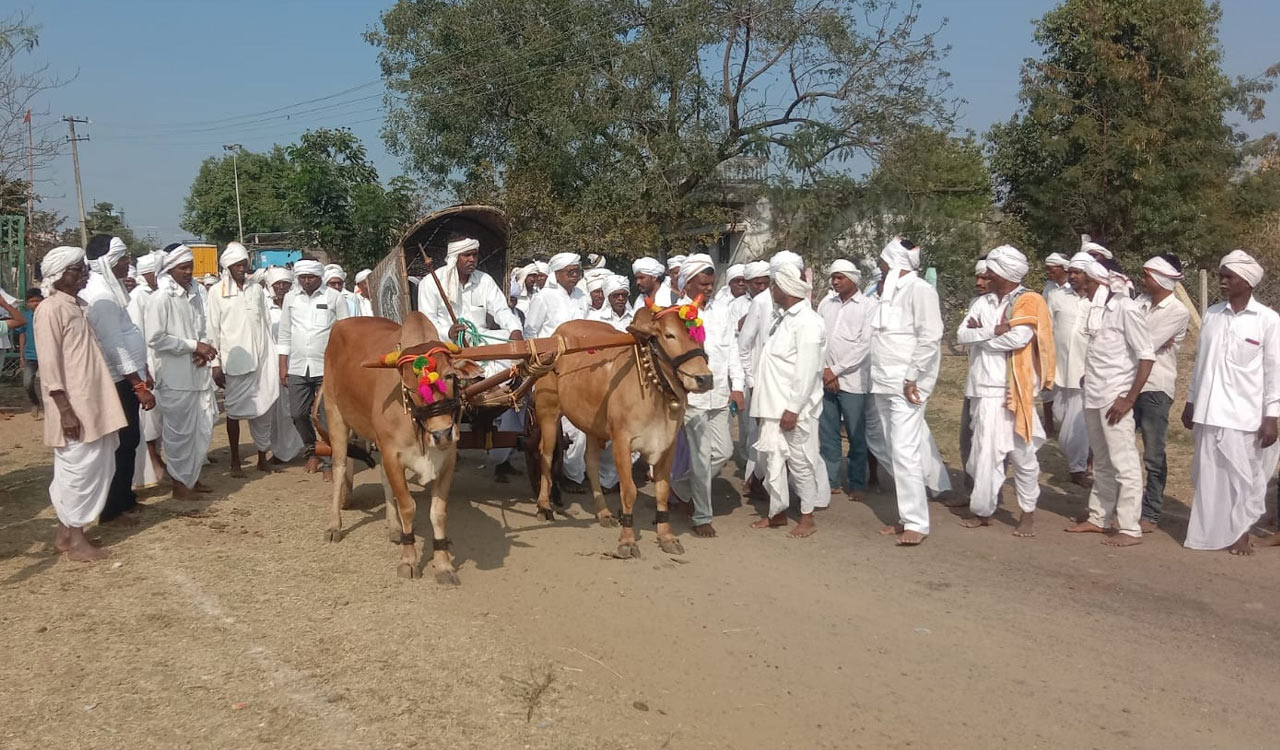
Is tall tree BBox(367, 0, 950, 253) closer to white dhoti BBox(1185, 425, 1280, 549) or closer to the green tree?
white dhoti BBox(1185, 425, 1280, 549)

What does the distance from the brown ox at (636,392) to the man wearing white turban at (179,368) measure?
11.2 feet

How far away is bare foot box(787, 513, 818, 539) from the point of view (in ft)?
25.0

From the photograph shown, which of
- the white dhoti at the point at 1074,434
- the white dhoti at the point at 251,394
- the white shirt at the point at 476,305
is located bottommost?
the white dhoti at the point at 1074,434

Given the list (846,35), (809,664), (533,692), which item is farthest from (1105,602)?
(846,35)

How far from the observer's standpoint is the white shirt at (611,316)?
881 centimetres

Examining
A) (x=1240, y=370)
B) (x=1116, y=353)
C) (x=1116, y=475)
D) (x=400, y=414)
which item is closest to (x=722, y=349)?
(x=400, y=414)

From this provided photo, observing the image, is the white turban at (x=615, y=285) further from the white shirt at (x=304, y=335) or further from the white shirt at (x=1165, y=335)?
the white shirt at (x=1165, y=335)

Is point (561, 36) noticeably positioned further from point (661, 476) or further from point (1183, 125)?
point (661, 476)

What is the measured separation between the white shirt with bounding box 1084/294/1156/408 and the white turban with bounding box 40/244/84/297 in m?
7.69

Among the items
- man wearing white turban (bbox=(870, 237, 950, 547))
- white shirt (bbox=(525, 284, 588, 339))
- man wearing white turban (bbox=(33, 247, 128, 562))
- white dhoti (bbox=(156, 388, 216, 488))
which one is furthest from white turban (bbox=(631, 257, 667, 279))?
man wearing white turban (bbox=(33, 247, 128, 562))

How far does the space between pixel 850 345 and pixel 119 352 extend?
6194 mm

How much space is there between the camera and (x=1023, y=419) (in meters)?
7.44

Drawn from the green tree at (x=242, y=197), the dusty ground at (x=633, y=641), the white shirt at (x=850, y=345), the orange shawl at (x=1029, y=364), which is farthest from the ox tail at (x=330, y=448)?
the green tree at (x=242, y=197)

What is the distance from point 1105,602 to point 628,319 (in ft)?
15.2
